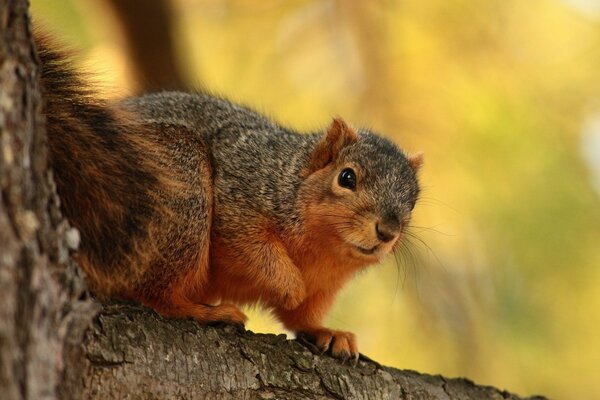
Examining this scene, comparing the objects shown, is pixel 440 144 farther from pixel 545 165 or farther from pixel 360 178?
pixel 360 178

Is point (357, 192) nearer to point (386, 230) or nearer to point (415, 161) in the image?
point (386, 230)

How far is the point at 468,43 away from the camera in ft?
13.6

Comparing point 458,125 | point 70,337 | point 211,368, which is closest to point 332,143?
point 211,368

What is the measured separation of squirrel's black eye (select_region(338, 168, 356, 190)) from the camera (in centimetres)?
287

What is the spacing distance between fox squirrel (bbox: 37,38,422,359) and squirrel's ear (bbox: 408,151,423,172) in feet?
0.04

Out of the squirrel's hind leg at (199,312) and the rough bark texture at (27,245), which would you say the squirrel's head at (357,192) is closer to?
the squirrel's hind leg at (199,312)

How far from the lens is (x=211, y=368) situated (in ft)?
7.25

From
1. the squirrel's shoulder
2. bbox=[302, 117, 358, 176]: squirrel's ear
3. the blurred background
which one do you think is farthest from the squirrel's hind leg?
the blurred background

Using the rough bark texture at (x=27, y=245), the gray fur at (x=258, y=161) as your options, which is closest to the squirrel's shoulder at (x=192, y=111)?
the gray fur at (x=258, y=161)

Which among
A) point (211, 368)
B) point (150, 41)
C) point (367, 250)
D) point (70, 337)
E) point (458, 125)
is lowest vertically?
point (211, 368)

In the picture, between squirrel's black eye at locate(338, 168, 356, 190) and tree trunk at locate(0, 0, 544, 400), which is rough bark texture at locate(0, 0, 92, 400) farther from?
squirrel's black eye at locate(338, 168, 356, 190)

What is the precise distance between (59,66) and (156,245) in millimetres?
535

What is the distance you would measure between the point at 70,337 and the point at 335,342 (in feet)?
4.18

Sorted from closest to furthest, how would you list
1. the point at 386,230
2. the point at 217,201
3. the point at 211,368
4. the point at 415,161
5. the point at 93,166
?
the point at 93,166, the point at 211,368, the point at 386,230, the point at 217,201, the point at 415,161
